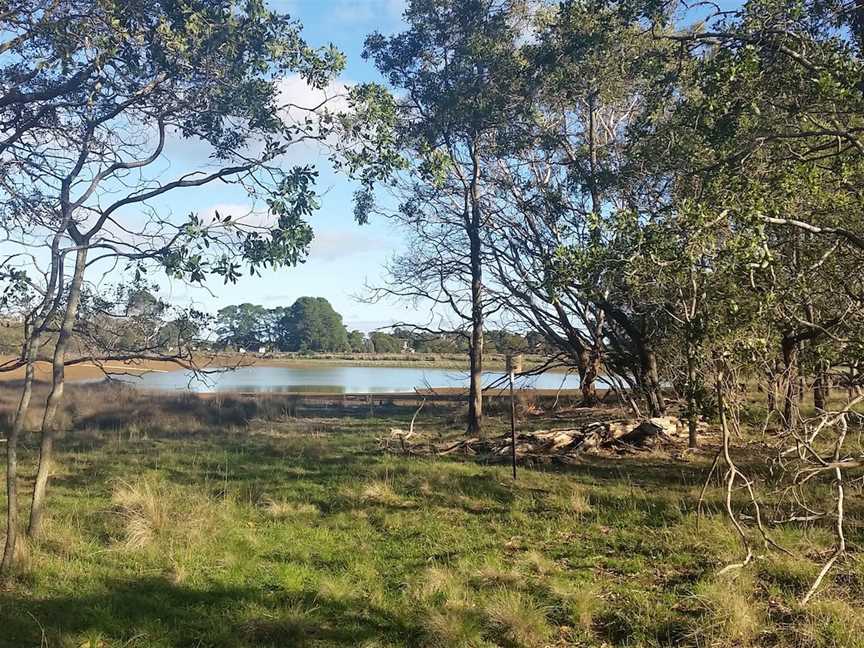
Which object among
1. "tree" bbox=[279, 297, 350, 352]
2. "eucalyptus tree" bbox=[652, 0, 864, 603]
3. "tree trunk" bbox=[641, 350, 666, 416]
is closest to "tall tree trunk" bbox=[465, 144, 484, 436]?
"tree trunk" bbox=[641, 350, 666, 416]

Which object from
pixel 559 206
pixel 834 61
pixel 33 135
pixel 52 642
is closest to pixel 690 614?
pixel 52 642

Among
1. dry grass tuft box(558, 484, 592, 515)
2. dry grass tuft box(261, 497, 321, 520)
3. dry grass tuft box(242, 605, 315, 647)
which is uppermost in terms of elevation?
dry grass tuft box(558, 484, 592, 515)

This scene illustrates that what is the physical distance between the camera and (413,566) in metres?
6.45

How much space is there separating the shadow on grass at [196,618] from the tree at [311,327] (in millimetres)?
86470

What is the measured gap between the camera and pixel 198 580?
6.07m

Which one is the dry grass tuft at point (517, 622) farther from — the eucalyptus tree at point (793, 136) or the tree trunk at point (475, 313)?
the tree trunk at point (475, 313)

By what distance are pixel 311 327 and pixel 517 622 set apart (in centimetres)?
9319

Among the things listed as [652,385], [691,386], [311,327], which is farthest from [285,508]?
[311,327]

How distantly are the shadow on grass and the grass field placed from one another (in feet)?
0.06

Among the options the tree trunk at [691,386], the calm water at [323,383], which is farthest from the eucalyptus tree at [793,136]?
the calm water at [323,383]

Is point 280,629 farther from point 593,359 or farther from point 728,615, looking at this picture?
point 593,359

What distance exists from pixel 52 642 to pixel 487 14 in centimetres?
1672

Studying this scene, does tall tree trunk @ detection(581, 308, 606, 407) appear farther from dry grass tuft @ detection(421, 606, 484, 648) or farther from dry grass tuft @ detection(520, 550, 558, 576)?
A: dry grass tuft @ detection(421, 606, 484, 648)

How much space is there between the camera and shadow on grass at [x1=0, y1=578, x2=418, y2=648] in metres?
4.91
